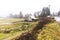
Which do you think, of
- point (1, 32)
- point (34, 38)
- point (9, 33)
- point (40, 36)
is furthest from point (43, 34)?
point (1, 32)

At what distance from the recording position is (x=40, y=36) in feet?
111

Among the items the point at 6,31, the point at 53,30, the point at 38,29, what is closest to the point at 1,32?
the point at 6,31

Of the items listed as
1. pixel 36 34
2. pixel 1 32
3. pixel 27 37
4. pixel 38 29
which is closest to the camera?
pixel 27 37

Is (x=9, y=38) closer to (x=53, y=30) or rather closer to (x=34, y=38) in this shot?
(x=34, y=38)

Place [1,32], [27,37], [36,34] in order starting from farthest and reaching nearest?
[1,32] < [36,34] < [27,37]

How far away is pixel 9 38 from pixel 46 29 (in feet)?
30.8

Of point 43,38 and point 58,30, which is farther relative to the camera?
point 58,30

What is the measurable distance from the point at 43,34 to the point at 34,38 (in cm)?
347

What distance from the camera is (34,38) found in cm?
3200

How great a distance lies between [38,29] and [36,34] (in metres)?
3.00

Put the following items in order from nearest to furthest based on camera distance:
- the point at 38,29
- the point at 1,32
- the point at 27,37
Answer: the point at 27,37, the point at 38,29, the point at 1,32

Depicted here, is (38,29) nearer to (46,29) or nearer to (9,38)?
(46,29)

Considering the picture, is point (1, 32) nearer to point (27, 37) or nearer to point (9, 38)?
point (9, 38)

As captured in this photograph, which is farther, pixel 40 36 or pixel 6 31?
pixel 6 31
